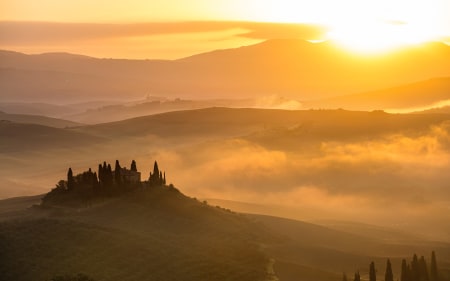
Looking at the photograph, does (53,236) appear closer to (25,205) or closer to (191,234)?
(191,234)

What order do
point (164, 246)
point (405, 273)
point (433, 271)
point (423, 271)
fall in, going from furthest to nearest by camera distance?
point (164, 246) < point (433, 271) < point (423, 271) < point (405, 273)

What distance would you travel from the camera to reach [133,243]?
4301 inches

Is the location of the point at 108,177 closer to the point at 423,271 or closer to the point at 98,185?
the point at 98,185

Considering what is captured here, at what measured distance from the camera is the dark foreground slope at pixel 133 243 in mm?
99562

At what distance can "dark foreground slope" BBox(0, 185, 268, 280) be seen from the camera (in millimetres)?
99562

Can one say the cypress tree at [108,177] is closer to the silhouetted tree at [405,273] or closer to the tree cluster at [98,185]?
the tree cluster at [98,185]

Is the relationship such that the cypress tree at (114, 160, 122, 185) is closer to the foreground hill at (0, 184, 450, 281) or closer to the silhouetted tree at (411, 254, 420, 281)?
the foreground hill at (0, 184, 450, 281)

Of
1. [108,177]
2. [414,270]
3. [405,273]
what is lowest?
[405,273]

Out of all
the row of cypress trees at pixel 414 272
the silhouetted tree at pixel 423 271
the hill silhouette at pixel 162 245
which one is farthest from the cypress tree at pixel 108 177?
the silhouetted tree at pixel 423 271

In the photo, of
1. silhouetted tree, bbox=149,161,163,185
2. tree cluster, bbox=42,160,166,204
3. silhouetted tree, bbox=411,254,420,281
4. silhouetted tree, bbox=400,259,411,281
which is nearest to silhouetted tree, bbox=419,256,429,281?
silhouetted tree, bbox=411,254,420,281

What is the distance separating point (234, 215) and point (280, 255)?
20.7 meters

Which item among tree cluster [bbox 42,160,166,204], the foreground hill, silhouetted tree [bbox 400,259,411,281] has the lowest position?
silhouetted tree [bbox 400,259,411,281]

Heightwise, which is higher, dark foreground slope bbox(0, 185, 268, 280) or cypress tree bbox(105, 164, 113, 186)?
cypress tree bbox(105, 164, 113, 186)

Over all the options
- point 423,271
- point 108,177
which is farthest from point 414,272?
point 108,177
